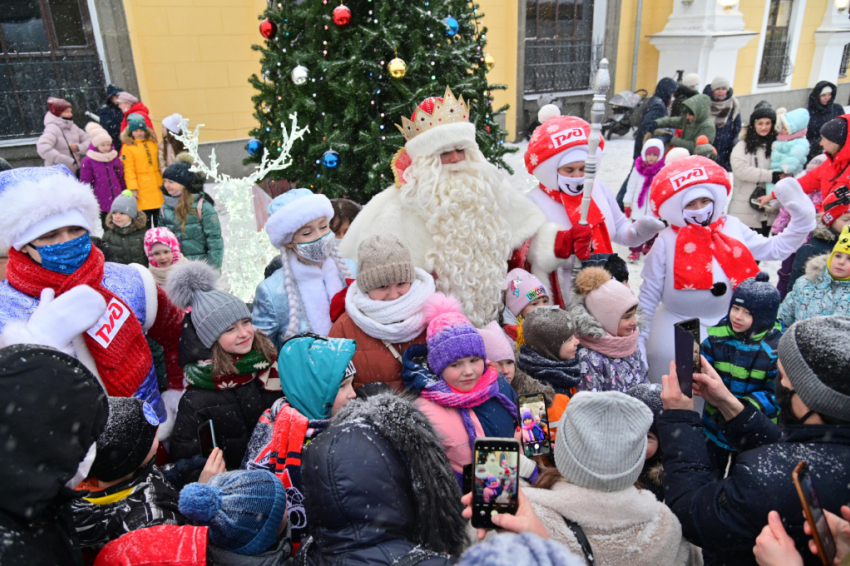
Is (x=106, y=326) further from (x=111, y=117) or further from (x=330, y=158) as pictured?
(x=111, y=117)

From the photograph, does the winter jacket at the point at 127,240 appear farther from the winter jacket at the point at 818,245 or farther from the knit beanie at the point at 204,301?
the winter jacket at the point at 818,245

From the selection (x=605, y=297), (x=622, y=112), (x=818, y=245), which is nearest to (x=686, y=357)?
(x=605, y=297)

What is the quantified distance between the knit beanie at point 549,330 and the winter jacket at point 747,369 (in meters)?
0.70

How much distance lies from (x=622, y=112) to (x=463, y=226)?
12159 mm

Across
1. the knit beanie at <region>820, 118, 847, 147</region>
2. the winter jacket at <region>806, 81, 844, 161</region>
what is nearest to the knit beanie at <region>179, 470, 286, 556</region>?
the knit beanie at <region>820, 118, 847, 147</region>

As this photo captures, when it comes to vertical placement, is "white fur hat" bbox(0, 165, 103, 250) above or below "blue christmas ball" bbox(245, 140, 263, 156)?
above

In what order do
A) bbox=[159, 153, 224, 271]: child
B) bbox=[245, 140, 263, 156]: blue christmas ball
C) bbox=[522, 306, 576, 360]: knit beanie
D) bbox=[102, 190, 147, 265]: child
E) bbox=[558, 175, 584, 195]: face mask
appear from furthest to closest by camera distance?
1. bbox=[245, 140, 263, 156]: blue christmas ball
2. bbox=[159, 153, 224, 271]: child
3. bbox=[102, 190, 147, 265]: child
4. bbox=[558, 175, 584, 195]: face mask
5. bbox=[522, 306, 576, 360]: knit beanie

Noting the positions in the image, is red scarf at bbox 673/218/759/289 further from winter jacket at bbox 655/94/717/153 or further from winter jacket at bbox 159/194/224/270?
winter jacket at bbox 655/94/717/153

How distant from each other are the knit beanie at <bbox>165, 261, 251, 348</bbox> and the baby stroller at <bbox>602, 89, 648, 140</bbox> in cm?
1259

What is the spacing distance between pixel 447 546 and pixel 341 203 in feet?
9.11

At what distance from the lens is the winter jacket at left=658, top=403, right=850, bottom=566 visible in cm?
131

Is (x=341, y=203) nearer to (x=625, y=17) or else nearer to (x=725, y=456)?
(x=725, y=456)

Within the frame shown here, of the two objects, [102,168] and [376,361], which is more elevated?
[102,168]

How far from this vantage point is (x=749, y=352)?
247 centimetres
